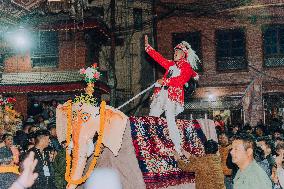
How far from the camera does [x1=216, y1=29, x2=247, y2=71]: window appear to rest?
79.7 ft

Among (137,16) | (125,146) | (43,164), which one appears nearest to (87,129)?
(125,146)

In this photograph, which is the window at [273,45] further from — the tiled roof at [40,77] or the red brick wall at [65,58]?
the tiled roof at [40,77]

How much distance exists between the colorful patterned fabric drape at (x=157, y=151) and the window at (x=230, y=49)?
55.5 feet

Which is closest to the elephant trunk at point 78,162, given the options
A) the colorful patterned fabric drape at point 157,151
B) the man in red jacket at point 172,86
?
the colorful patterned fabric drape at point 157,151

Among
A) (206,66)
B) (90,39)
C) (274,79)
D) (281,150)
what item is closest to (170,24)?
(206,66)

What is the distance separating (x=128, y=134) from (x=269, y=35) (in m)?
20.4

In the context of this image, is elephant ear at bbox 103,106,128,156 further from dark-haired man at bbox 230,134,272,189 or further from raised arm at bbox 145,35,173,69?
raised arm at bbox 145,35,173,69

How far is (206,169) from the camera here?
289 inches

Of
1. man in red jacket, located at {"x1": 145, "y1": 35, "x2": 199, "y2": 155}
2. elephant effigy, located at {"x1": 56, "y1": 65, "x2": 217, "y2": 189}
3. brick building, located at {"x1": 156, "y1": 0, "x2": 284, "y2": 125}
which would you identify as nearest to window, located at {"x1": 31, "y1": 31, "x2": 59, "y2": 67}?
brick building, located at {"x1": 156, "y1": 0, "x2": 284, "y2": 125}

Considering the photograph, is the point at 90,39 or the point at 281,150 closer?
the point at 281,150

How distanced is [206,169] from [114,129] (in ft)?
8.05

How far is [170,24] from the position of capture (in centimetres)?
2514

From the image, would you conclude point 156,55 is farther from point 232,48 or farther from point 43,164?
point 232,48

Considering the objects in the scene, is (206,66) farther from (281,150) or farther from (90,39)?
(281,150)
